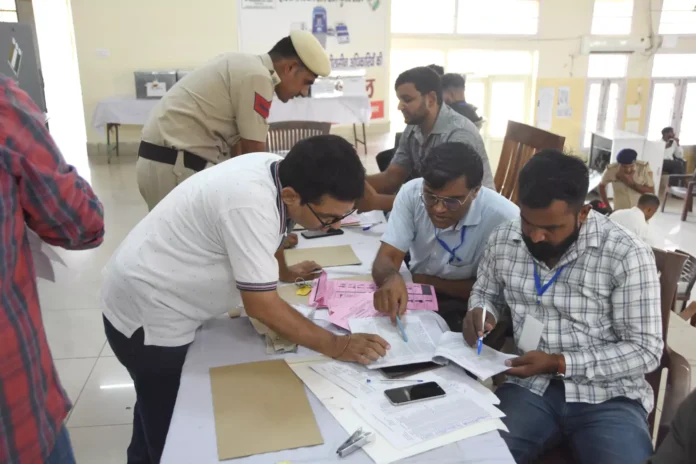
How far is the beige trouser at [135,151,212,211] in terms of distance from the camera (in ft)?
7.89

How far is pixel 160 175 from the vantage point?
242 cm

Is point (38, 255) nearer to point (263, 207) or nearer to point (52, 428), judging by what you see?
point (52, 428)

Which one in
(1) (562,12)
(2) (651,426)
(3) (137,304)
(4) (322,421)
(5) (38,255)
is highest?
(1) (562,12)

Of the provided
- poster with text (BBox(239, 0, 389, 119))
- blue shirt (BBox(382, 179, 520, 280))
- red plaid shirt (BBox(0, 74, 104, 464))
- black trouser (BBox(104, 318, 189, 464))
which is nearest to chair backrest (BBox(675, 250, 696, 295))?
blue shirt (BBox(382, 179, 520, 280))

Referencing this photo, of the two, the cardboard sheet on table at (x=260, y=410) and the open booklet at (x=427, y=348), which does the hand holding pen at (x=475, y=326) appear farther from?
the cardboard sheet on table at (x=260, y=410)

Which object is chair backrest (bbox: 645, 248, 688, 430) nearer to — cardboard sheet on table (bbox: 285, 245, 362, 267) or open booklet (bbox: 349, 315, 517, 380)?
open booklet (bbox: 349, 315, 517, 380)

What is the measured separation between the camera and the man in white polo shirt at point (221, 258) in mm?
1284

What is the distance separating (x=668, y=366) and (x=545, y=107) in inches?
395

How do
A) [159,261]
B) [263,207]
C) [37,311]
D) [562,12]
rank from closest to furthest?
[37,311]
[263,207]
[159,261]
[562,12]

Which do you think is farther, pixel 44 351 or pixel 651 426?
pixel 651 426

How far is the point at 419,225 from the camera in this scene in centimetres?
201

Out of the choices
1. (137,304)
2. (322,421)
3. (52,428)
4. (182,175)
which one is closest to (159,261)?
(137,304)

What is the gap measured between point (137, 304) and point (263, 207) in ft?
1.46

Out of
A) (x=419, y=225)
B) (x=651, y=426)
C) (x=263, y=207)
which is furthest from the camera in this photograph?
(x=419, y=225)
